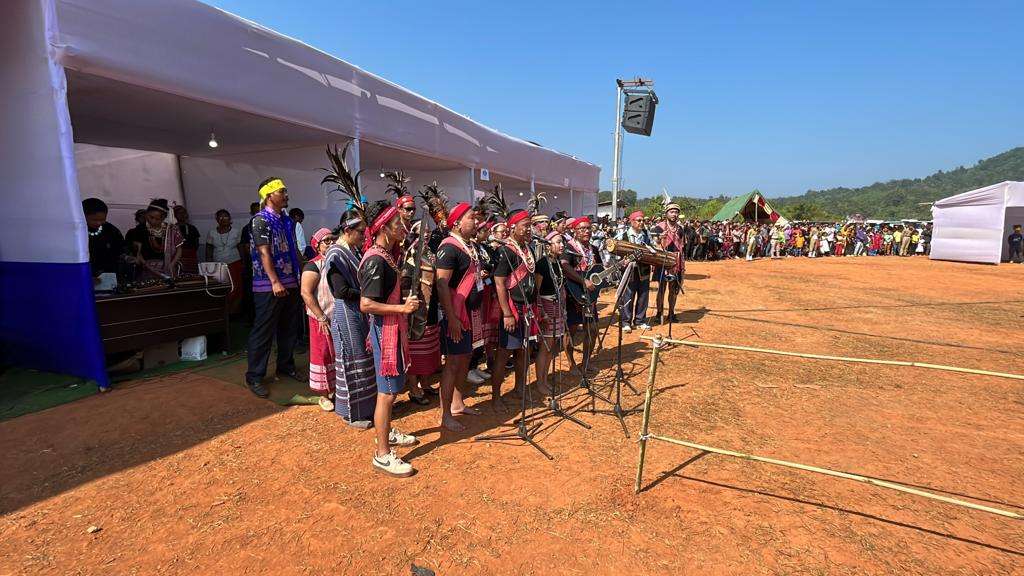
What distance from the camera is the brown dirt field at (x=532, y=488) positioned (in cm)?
238

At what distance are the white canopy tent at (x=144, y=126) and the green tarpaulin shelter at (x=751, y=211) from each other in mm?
25227

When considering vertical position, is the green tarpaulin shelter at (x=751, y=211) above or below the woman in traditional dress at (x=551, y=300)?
above

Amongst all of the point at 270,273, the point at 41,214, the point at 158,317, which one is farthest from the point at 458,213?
the point at 41,214

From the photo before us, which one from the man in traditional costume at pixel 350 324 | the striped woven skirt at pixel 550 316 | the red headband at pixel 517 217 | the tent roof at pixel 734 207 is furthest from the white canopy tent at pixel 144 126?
the tent roof at pixel 734 207

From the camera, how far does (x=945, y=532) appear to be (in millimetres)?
2596

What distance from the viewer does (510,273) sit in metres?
3.73

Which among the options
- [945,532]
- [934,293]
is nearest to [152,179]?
[945,532]

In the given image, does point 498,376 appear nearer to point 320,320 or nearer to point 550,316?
point 550,316

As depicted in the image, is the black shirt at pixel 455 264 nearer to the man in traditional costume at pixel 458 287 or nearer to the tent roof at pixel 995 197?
the man in traditional costume at pixel 458 287

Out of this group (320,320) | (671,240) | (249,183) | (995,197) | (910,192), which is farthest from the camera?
(910,192)

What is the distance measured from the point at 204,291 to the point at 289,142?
2795mm

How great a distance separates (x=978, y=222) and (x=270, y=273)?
26.6 metres

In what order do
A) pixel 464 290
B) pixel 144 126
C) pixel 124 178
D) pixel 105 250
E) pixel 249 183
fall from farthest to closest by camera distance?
pixel 124 178 → pixel 249 183 → pixel 144 126 → pixel 105 250 → pixel 464 290

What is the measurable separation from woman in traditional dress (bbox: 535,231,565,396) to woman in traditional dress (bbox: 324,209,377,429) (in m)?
1.62
